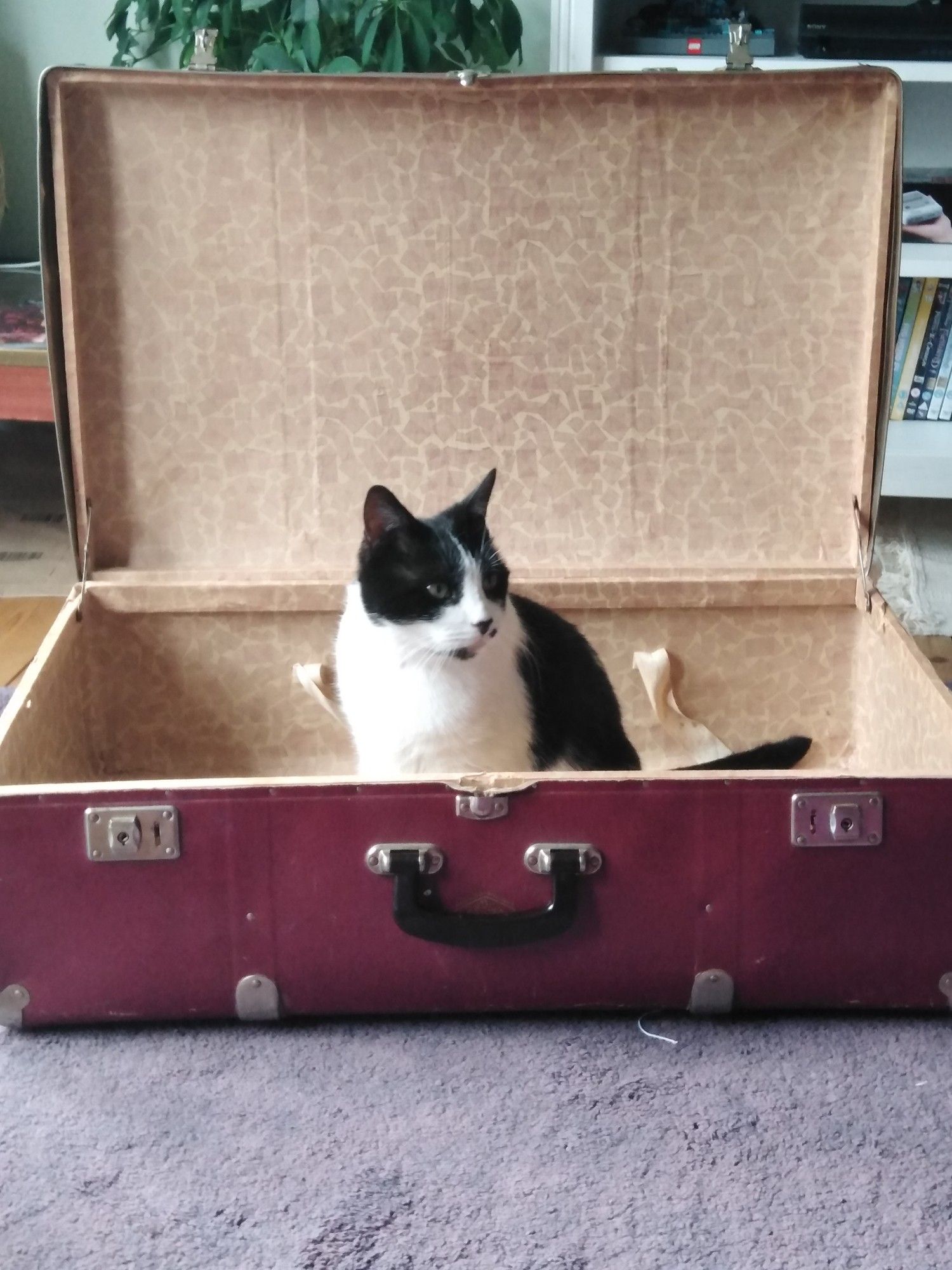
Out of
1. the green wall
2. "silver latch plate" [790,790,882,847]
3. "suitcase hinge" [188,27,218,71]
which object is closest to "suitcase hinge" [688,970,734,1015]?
"silver latch plate" [790,790,882,847]

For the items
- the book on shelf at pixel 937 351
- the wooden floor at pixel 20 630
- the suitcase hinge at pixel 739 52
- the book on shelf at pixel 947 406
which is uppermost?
the suitcase hinge at pixel 739 52

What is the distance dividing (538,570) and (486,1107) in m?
0.59

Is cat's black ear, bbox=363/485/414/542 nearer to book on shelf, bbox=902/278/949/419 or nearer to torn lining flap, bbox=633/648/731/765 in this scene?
torn lining flap, bbox=633/648/731/765

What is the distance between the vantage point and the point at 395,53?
1.64 meters

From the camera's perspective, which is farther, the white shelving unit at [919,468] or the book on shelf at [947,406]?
the book on shelf at [947,406]

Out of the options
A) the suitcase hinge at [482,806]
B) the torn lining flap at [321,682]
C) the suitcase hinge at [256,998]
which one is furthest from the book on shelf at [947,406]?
the suitcase hinge at [256,998]

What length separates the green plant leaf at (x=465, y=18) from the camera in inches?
66.2

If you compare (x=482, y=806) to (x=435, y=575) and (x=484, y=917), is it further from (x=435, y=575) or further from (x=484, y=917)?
(x=435, y=575)

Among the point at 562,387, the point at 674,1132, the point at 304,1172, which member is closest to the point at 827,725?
the point at 562,387

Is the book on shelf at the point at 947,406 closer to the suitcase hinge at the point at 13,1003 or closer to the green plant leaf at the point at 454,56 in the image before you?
the green plant leaf at the point at 454,56

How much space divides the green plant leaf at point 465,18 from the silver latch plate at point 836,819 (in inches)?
51.2

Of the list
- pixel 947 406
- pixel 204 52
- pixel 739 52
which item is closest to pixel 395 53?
pixel 204 52

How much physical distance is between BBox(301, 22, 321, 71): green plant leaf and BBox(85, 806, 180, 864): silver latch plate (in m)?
1.20

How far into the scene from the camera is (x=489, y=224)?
121 centimetres
